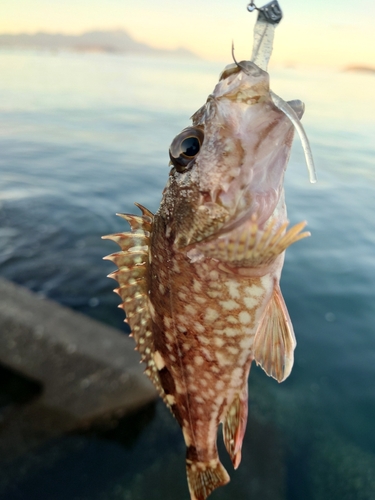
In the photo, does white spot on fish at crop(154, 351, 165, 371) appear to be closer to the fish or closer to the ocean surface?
the fish

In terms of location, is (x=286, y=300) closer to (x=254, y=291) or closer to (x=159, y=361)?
(x=159, y=361)

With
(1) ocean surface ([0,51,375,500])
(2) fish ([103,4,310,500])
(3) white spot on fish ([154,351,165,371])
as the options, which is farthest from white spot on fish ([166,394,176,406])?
(1) ocean surface ([0,51,375,500])

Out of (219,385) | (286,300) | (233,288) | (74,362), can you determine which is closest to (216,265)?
(233,288)

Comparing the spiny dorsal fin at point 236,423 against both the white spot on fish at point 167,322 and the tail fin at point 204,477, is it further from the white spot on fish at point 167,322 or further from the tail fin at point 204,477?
the white spot on fish at point 167,322

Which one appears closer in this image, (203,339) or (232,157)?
(232,157)

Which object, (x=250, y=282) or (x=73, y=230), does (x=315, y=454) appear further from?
(x=73, y=230)

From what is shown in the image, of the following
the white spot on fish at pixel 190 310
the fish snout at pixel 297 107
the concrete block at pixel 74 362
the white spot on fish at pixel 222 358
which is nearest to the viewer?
the fish snout at pixel 297 107

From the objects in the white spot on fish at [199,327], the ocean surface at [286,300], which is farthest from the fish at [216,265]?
the ocean surface at [286,300]

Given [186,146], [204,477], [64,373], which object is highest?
[186,146]
